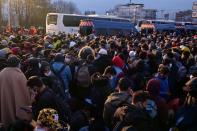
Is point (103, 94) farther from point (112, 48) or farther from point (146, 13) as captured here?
point (146, 13)

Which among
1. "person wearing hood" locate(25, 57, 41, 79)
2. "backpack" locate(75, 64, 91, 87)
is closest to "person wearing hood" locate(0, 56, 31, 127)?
"person wearing hood" locate(25, 57, 41, 79)

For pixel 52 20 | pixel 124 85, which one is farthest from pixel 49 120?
pixel 52 20

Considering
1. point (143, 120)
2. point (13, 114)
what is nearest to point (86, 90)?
point (13, 114)

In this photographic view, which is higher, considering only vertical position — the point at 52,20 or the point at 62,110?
the point at 52,20

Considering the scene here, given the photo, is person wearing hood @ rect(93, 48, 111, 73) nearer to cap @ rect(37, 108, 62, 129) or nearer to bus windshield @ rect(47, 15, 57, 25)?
cap @ rect(37, 108, 62, 129)

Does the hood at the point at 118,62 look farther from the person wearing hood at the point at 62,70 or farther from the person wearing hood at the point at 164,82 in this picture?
the person wearing hood at the point at 164,82

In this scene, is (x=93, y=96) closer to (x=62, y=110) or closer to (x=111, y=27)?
(x=62, y=110)

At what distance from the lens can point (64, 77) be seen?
31.2 ft

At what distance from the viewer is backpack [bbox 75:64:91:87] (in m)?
8.94

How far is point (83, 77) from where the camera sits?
8969mm

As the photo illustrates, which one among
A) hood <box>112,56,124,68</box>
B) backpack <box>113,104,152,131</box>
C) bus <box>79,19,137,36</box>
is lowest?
bus <box>79,19,137,36</box>

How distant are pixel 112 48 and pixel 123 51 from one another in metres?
0.63

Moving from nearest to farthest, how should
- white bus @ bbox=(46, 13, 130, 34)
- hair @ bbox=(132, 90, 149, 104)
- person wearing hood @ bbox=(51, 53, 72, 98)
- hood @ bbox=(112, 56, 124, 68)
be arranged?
hair @ bbox=(132, 90, 149, 104)
person wearing hood @ bbox=(51, 53, 72, 98)
hood @ bbox=(112, 56, 124, 68)
white bus @ bbox=(46, 13, 130, 34)

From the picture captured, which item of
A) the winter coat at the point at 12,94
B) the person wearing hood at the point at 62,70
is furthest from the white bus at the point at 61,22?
the winter coat at the point at 12,94
